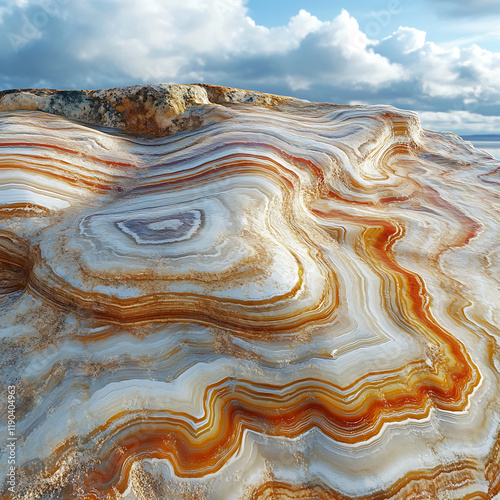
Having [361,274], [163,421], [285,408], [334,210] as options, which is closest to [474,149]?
[334,210]

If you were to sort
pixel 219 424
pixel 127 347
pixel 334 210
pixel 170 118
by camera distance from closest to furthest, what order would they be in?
pixel 219 424, pixel 127 347, pixel 334 210, pixel 170 118

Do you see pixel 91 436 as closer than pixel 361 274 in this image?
Yes

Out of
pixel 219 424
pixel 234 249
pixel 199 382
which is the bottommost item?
pixel 219 424

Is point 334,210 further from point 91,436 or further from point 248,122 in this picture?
point 91,436

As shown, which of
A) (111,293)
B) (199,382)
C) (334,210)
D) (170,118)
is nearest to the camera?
(199,382)

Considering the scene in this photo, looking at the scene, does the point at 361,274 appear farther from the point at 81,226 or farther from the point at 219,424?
the point at 81,226

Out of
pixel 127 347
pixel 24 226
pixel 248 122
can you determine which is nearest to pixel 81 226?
pixel 24 226

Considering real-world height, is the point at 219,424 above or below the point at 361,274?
below
